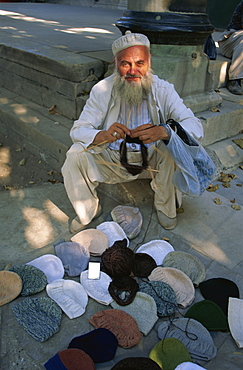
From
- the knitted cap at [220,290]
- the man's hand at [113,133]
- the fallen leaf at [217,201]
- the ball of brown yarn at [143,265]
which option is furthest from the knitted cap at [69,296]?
the fallen leaf at [217,201]

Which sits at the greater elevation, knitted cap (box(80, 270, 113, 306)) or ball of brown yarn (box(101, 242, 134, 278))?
ball of brown yarn (box(101, 242, 134, 278))

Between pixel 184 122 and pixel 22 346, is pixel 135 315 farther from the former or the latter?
pixel 184 122

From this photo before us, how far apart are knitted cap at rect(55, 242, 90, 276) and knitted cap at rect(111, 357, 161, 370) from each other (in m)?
0.83

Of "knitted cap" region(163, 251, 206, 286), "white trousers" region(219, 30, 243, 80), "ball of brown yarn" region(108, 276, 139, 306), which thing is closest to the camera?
"ball of brown yarn" region(108, 276, 139, 306)

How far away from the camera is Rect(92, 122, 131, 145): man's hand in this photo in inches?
103

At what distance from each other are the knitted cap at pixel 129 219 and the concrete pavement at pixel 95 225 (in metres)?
0.08

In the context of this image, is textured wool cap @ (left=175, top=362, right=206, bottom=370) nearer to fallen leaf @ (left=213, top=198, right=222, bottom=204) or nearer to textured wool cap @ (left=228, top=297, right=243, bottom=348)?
textured wool cap @ (left=228, top=297, right=243, bottom=348)

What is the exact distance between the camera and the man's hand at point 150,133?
2.56 meters

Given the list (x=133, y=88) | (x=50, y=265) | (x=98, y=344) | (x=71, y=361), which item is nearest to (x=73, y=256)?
(x=50, y=265)

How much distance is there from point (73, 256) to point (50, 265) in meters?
0.18

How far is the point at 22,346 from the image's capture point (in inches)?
75.7

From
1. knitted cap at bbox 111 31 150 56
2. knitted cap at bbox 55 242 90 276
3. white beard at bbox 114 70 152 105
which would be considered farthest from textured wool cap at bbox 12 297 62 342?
knitted cap at bbox 111 31 150 56

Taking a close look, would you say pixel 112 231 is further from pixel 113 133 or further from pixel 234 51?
pixel 234 51

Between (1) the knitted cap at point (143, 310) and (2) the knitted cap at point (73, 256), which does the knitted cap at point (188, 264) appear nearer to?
(1) the knitted cap at point (143, 310)
